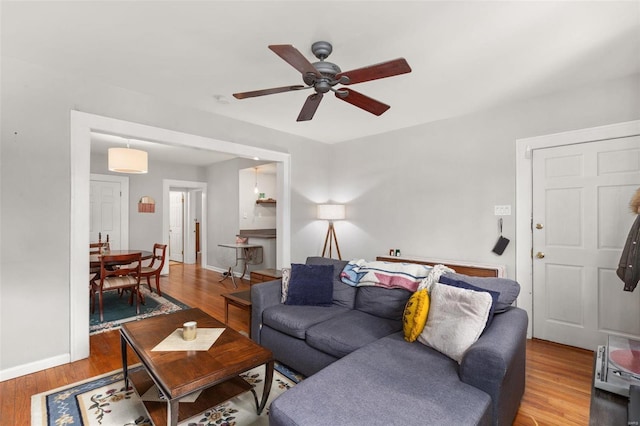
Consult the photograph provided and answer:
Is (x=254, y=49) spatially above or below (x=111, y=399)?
above

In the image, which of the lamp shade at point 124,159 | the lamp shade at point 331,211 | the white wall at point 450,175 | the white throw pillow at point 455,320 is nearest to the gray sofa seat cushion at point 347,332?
the white throw pillow at point 455,320

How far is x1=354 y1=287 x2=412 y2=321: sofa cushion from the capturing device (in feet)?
8.21

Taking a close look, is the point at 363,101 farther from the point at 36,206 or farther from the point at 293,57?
the point at 36,206

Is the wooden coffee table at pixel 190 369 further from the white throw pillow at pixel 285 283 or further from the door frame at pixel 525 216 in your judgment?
the door frame at pixel 525 216

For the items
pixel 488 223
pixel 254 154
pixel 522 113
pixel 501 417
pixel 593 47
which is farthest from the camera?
pixel 254 154

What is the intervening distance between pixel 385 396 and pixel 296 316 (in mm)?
1196

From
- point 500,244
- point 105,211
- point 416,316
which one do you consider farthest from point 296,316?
point 105,211

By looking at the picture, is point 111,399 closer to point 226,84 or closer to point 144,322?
point 144,322

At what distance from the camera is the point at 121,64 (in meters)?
2.63

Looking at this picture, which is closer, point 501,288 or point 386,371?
point 386,371

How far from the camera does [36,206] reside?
2623mm

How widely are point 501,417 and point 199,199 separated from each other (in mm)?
8155

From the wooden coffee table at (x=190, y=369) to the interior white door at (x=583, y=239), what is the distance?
306 centimetres

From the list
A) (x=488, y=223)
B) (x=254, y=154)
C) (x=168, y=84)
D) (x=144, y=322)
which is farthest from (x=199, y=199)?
(x=488, y=223)
